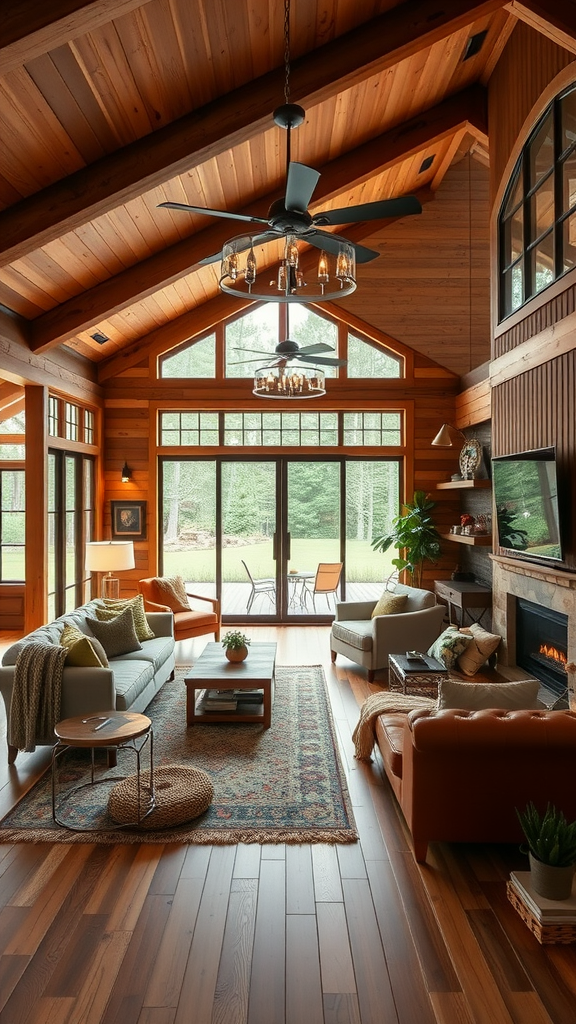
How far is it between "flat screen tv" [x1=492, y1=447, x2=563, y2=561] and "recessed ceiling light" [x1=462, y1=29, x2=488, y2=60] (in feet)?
11.9

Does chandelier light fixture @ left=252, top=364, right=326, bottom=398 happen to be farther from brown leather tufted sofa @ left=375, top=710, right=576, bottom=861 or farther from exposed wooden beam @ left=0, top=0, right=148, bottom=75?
brown leather tufted sofa @ left=375, top=710, right=576, bottom=861

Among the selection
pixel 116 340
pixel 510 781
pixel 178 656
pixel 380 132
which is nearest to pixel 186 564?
pixel 178 656

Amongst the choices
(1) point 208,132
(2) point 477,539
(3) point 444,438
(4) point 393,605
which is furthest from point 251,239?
(3) point 444,438

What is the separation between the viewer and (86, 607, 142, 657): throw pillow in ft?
17.7

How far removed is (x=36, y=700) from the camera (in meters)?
4.24

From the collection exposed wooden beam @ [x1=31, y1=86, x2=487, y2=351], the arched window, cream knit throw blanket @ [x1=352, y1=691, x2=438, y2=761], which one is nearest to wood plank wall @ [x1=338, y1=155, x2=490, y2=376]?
exposed wooden beam @ [x1=31, y1=86, x2=487, y2=351]

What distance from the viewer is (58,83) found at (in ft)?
13.1

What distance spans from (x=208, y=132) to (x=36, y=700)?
3997 millimetres

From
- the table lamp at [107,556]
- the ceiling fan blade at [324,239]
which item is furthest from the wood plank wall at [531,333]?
the table lamp at [107,556]

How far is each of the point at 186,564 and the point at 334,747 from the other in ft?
15.7

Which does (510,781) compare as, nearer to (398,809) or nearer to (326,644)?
(398,809)

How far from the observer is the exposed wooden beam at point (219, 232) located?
650 cm

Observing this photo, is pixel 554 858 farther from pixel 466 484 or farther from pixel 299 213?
pixel 466 484

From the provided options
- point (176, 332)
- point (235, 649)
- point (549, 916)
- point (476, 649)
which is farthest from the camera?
point (176, 332)
